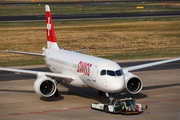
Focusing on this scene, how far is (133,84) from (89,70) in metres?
4.43

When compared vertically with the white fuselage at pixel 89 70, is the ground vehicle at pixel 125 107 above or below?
below

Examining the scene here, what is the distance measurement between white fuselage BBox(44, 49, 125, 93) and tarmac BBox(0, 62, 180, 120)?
1979 mm

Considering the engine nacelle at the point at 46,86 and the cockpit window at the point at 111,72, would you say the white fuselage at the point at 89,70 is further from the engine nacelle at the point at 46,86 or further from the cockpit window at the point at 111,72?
the engine nacelle at the point at 46,86

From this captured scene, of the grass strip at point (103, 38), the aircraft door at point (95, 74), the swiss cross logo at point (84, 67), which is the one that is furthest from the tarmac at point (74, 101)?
the grass strip at point (103, 38)

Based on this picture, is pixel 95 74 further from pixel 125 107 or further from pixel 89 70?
pixel 125 107

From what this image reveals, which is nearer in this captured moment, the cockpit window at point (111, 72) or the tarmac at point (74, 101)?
the tarmac at point (74, 101)

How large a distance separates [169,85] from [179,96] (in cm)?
595

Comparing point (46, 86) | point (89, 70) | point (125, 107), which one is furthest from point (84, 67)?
point (125, 107)

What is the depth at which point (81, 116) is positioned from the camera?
1560 inches

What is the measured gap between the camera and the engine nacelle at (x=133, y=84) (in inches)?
1785

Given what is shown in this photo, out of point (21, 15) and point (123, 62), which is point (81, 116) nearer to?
point (123, 62)

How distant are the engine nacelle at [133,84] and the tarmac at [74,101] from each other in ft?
3.37

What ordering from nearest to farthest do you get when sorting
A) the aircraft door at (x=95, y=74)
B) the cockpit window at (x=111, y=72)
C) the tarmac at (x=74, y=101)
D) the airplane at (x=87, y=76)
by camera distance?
the tarmac at (x=74, y=101) → the airplane at (x=87, y=76) → the cockpit window at (x=111, y=72) → the aircraft door at (x=95, y=74)

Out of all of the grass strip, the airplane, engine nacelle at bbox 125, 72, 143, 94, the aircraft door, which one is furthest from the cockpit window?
the grass strip
